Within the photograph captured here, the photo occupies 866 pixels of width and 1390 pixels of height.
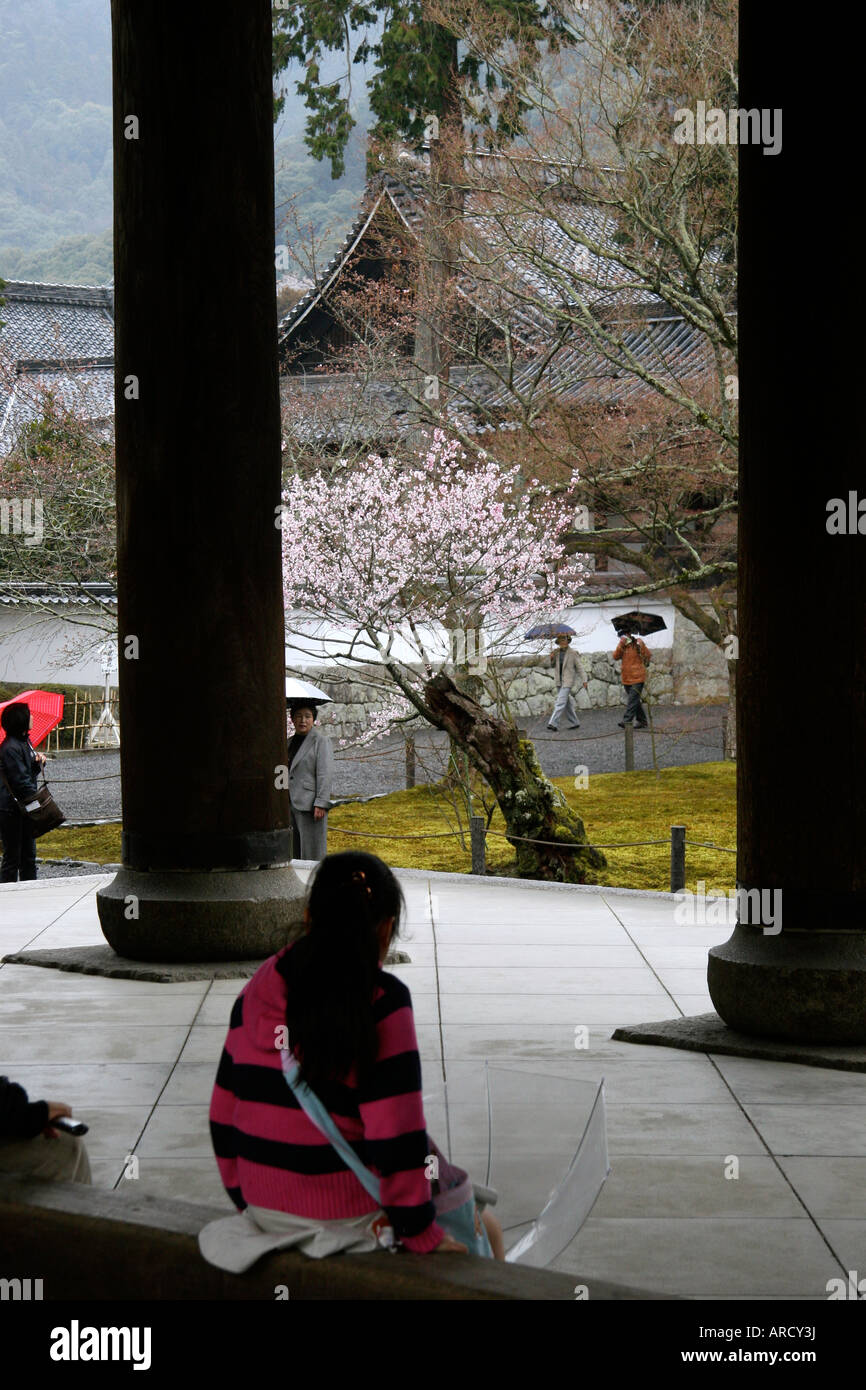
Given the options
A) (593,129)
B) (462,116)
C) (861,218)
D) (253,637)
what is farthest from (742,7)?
(462,116)

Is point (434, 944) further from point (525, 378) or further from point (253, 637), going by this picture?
point (525, 378)

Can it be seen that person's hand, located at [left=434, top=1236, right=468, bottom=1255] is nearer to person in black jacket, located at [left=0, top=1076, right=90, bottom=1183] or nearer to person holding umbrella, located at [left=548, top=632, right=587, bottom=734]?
person in black jacket, located at [left=0, top=1076, right=90, bottom=1183]

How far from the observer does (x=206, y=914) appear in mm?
7570

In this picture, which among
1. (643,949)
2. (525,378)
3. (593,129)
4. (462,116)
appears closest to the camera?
(643,949)

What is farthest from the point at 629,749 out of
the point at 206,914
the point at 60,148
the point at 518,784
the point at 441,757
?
the point at 60,148

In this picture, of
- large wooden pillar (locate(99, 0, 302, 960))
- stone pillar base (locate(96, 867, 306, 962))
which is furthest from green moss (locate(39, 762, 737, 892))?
large wooden pillar (locate(99, 0, 302, 960))

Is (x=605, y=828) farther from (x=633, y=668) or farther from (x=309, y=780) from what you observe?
(x=633, y=668)

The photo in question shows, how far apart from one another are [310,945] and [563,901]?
7194 mm

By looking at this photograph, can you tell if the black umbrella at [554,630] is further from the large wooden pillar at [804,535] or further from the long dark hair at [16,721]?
the large wooden pillar at [804,535]

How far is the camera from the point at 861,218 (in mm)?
5773

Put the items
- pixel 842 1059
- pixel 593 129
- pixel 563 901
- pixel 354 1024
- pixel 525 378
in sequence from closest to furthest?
pixel 354 1024, pixel 842 1059, pixel 563 901, pixel 593 129, pixel 525 378

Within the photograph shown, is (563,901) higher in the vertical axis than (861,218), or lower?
lower

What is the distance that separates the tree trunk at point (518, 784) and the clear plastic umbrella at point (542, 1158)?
7.97 m

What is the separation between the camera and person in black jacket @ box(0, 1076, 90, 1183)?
10.8 ft
